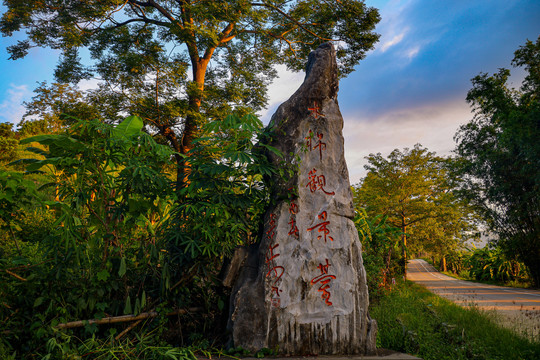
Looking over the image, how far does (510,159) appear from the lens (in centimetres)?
1395

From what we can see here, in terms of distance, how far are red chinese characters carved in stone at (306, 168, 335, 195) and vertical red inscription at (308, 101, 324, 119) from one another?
0.67 meters

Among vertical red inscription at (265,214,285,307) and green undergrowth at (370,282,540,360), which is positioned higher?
vertical red inscription at (265,214,285,307)

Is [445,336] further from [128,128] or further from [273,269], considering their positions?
[128,128]

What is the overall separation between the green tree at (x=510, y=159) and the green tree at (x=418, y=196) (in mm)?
2852

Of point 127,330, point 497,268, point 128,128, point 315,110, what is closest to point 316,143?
point 315,110

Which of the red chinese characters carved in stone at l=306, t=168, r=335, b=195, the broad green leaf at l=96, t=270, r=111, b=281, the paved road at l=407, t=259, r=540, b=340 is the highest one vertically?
the red chinese characters carved in stone at l=306, t=168, r=335, b=195

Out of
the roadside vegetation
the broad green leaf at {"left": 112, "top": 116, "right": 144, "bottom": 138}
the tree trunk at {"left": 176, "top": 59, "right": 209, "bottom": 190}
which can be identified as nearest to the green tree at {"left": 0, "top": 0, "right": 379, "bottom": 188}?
the tree trunk at {"left": 176, "top": 59, "right": 209, "bottom": 190}

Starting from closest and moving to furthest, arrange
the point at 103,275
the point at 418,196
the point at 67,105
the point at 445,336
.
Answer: the point at 103,275
the point at 445,336
the point at 67,105
the point at 418,196

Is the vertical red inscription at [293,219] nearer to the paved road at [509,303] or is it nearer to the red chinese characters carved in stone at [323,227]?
the red chinese characters carved in stone at [323,227]

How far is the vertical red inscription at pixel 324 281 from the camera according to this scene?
11.9 ft

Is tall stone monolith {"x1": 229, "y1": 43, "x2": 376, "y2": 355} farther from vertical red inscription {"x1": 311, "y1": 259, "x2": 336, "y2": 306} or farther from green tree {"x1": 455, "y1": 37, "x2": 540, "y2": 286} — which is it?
green tree {"x1": 455, "y1": 37, "x2": 540, "y2": 286}

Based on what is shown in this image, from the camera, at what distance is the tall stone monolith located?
3.46 metres

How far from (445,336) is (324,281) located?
235 cm

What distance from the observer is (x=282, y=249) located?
3658 mm
